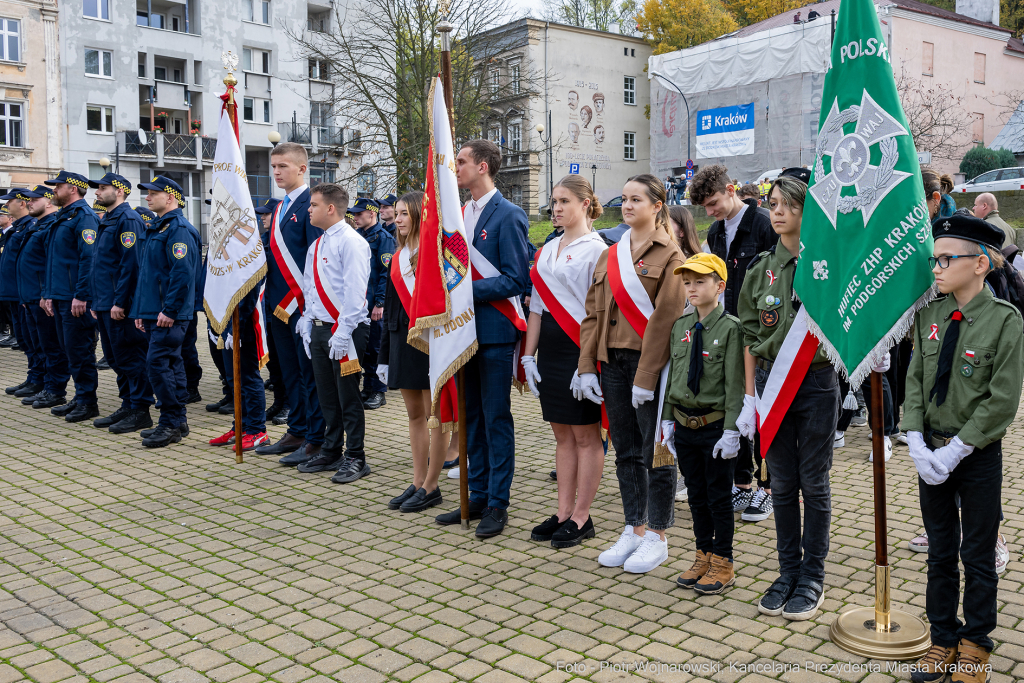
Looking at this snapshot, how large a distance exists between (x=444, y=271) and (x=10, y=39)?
39.2 meters

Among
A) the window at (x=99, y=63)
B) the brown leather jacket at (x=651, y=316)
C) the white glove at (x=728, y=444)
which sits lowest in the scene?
the white glove at (x=728, y=444)

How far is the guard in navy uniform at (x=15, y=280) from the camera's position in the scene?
38.0 ft

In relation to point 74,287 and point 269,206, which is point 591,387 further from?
point 74,287

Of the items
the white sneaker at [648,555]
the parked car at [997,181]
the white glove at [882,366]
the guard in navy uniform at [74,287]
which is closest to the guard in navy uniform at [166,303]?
the guard in navy uniform at [74,287]

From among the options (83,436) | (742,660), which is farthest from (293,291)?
(742,660)

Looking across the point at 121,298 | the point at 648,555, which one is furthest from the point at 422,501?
the point at 121,298

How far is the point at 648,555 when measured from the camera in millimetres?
5008

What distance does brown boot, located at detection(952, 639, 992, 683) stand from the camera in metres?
3.57

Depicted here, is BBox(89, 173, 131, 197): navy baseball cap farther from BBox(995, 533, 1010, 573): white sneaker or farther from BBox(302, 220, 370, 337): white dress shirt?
BBox(995, 533, 1010, 573): white sneaker

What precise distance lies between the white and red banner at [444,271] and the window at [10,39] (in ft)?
127

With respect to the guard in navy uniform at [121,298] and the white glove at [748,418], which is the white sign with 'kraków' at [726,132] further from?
the white glove at [748,418]

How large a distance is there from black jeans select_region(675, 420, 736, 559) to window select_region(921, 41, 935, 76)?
43.6 metres

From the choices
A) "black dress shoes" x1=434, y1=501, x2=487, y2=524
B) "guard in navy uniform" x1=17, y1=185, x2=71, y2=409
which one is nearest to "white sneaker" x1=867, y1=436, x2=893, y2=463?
"black dress shoes" x1=434, y1=501, x2=487, y2=524

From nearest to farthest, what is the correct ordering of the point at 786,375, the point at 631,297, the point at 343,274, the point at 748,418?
the point at 786,375
the point at 748,418
the point at 631,297
the point at 343,274
